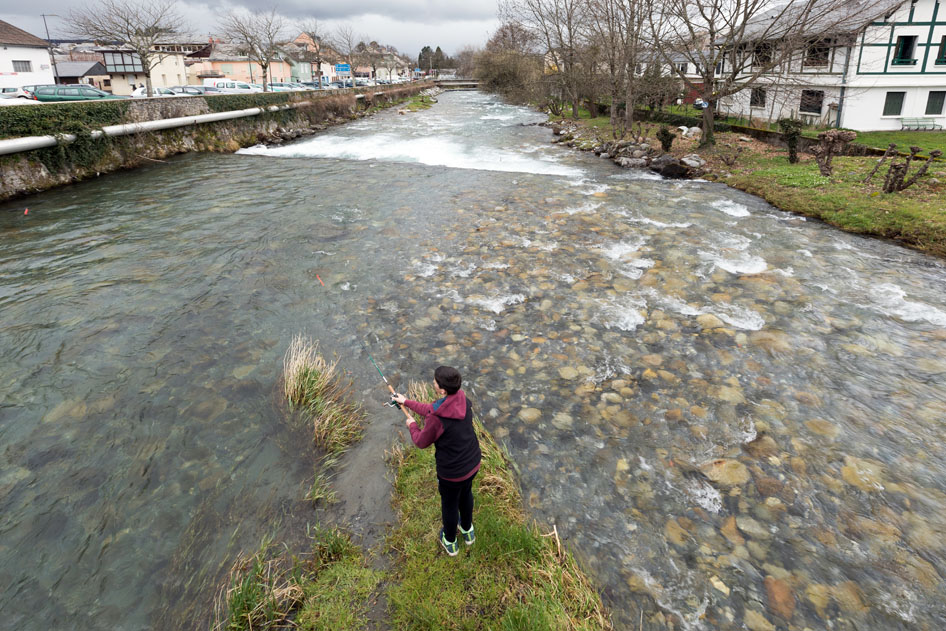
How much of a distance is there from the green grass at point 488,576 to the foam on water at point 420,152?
61.4 ft

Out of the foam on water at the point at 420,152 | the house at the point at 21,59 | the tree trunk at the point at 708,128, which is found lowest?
the foam on water at the point at 420,152

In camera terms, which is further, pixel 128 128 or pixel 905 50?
pixel 905 50

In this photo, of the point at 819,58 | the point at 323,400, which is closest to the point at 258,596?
the point at 323,400

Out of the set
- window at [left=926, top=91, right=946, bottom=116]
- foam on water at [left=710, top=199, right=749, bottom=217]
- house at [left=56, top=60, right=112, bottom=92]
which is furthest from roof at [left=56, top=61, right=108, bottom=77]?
window at [left=926, top=91, right=946, bottom=116]

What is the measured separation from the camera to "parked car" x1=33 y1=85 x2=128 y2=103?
104 ft

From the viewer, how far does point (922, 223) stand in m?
12.6

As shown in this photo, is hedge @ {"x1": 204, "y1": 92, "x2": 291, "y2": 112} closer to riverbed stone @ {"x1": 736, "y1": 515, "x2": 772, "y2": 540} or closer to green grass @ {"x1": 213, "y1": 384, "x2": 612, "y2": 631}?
green grass @ {"x1": 213, "y1": 384, "x2": 612, "y2": 631}

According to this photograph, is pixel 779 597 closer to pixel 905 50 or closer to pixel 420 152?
pixel 420 152

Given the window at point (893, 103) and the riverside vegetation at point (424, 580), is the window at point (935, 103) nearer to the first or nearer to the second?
the window at point (893, 103)

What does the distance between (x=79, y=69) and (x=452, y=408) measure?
7975 cm

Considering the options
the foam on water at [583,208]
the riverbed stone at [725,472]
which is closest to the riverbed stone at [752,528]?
the riverbed stone at [725,472]

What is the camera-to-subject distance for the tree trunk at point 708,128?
22.5 meters

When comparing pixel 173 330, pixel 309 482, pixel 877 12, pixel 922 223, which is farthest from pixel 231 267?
pixel 877 12

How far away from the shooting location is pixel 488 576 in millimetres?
4395
